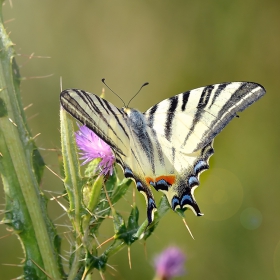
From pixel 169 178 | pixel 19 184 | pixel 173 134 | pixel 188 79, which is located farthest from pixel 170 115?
pixel 188 79

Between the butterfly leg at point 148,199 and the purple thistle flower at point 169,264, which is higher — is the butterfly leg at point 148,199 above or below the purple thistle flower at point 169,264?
above

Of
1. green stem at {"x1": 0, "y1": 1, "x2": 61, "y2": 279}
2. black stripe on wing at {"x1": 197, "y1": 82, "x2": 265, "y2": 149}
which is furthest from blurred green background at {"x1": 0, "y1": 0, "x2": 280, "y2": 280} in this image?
green stem at {"x1": 0, "y1": 1, "x2": 61, "y2": 279}

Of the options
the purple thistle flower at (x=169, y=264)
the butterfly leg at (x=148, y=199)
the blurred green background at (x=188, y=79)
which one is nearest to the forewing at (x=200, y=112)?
the butterfly leg at (x=148, y=199)

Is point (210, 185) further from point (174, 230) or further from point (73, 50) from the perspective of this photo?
point (73, 50)

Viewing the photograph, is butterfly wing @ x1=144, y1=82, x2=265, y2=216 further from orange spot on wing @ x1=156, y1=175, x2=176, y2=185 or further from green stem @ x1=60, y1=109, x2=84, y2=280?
green stem @ x1=60, y1=109, x2=84, y2=280

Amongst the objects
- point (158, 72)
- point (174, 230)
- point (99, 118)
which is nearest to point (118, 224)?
point (99, 118)

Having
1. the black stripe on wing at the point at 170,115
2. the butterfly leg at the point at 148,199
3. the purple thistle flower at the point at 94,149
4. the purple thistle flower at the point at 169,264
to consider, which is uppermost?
the black stripe on wing at the point at 170,115

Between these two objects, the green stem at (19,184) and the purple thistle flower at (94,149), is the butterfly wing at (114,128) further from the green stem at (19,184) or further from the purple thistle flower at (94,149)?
the green stem at (19,184)
